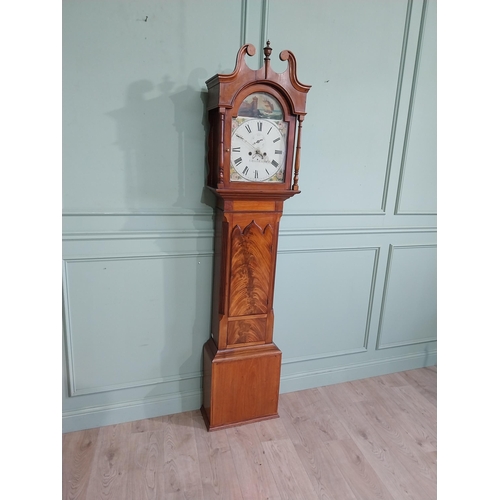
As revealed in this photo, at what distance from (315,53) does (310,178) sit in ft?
1.86

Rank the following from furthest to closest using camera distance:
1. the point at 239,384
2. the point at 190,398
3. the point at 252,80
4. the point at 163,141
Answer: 1. the point at 190,398
2. the point at 239,384
3. the point at 163,141
4. the point at 252,80

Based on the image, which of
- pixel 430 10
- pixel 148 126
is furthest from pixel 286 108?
pixel 430 10

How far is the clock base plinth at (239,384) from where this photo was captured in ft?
6.02

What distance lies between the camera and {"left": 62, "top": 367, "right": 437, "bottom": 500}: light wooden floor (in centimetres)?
160

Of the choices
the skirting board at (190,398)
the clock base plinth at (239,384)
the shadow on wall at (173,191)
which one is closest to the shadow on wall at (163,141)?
the shadow on wall at (173,191)

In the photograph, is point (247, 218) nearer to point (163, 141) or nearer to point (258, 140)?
point (258, 140)

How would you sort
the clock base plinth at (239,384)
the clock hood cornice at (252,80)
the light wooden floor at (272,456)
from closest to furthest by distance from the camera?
the clock hood cornice at (252,80) → the light wooden floor at (272,456) → the clock base plinth at (239,384)

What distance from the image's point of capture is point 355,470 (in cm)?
172

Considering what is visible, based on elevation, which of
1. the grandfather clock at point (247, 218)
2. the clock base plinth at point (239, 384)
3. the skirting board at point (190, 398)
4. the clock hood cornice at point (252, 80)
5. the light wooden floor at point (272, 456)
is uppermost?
the clock hood cornice at point (252, 80)

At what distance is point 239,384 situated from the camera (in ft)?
6.15

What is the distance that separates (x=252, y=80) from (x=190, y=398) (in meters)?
1.52

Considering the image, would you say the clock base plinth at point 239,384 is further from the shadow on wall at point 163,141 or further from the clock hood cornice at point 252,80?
the clock hood cornice at point 252,80

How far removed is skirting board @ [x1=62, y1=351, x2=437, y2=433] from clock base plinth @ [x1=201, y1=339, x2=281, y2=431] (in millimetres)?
158

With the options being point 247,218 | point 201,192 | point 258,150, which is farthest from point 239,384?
point 258,150
